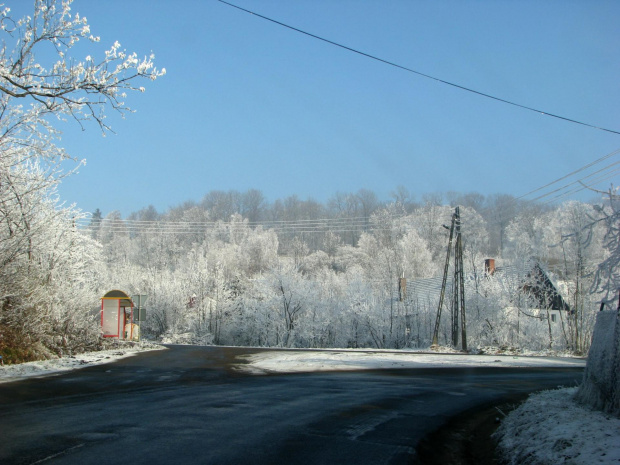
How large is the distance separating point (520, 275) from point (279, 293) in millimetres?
21303

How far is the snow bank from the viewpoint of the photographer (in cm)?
558

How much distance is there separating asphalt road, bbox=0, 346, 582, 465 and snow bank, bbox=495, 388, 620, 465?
3.91ft

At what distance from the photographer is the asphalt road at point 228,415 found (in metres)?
6.08

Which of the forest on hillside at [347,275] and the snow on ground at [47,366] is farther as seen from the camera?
the forest on hillside at [347,275]

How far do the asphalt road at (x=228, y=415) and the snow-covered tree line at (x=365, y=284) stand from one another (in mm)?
8312

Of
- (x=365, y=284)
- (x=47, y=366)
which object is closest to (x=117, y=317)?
(x=47, y=366)

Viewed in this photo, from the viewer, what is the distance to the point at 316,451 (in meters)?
6.36

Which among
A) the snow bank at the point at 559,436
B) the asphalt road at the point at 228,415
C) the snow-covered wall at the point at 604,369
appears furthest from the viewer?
the snow-covered wall at the point at 604,369

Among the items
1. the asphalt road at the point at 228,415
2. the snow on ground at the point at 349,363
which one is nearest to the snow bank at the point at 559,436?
the asphalt road at the point at 228,415

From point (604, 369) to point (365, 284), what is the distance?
45.8 meters

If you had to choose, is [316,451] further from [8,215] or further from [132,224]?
[132,224]

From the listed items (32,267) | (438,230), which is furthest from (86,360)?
(438,230)

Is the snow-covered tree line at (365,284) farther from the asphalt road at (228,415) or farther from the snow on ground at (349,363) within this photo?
the asphalt road at (228,415)

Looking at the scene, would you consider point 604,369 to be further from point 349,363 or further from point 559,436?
point 349,363
